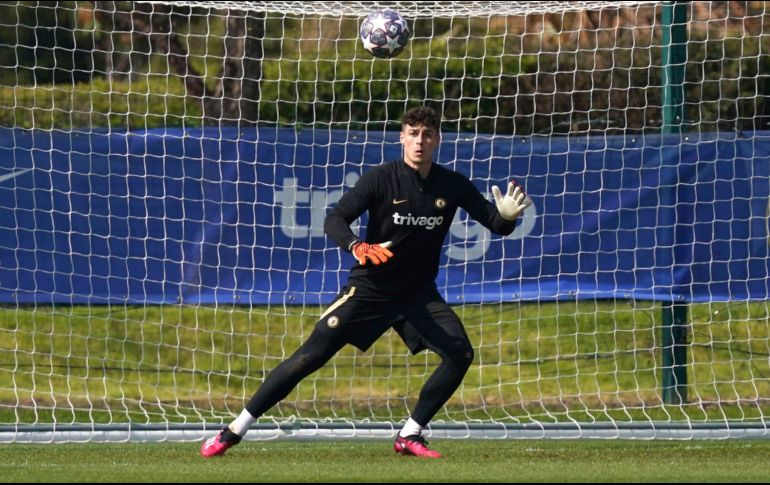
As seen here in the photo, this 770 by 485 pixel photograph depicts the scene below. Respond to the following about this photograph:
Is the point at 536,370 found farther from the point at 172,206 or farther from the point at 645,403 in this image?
the point at 172,206

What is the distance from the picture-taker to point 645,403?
10180 millimetres

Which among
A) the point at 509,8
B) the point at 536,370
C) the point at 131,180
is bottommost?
the point at 536,370

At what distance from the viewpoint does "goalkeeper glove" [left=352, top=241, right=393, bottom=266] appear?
7383mm

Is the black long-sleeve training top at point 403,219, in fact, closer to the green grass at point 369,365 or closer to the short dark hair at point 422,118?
the short dark hair at point 422,118

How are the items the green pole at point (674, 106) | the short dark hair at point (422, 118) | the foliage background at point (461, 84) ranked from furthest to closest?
the foliage background at point (461, 84)
the green pole at point (674, 106)
the short dark hair at point (422, 118)

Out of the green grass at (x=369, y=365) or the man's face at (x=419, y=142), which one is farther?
the green grass at (x=369, y=365)

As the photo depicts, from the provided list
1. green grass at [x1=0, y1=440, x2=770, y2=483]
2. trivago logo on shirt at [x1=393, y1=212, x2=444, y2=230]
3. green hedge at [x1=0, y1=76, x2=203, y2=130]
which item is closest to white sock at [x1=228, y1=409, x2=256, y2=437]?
green grass at [x1=0, y1=440, x2=770, y2=483]

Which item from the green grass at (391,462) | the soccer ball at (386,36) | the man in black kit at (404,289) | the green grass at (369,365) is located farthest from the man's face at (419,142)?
the green grass at (369,365)

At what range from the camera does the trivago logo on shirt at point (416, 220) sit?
7.82 metres

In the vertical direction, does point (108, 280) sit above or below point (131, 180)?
below

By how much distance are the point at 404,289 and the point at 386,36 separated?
73.0 inches

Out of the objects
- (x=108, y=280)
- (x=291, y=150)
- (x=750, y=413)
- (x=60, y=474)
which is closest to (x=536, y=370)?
(x=750, y=413)

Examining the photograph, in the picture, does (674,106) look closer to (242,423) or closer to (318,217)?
(318,217)

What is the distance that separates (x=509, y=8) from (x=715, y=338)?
9.80 ft
